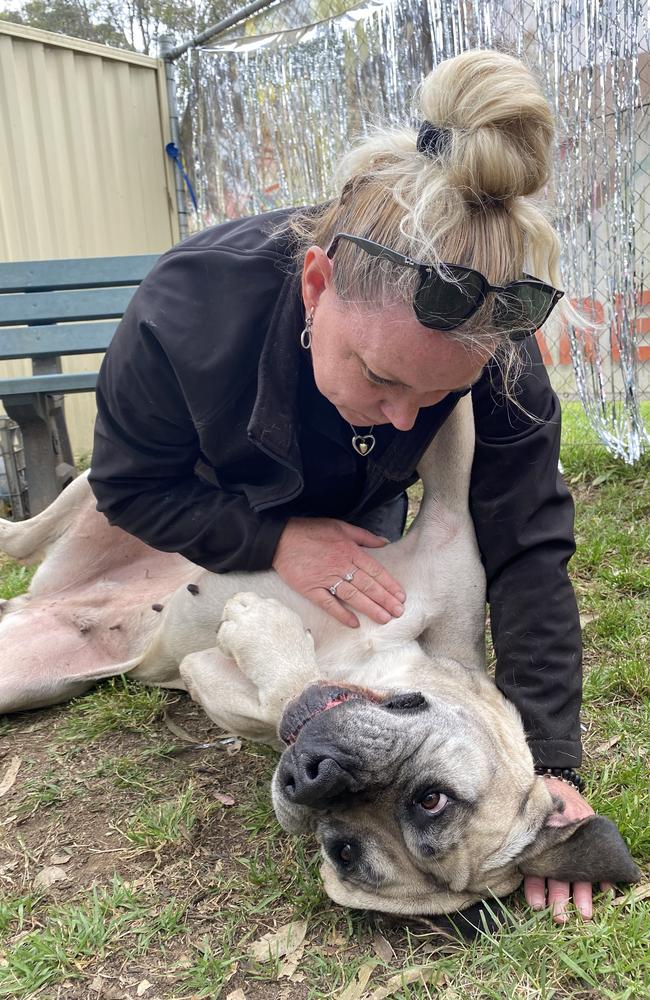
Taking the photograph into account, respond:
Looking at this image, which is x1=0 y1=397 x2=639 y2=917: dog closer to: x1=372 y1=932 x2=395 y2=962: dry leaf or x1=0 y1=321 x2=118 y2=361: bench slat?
x1=372 y1=932 x2=395 y2=962: dry leaf

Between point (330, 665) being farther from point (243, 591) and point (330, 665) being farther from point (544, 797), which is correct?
point (544, 797)

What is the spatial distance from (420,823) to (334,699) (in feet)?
1.27

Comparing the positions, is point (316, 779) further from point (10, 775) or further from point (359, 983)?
point (10, 775)

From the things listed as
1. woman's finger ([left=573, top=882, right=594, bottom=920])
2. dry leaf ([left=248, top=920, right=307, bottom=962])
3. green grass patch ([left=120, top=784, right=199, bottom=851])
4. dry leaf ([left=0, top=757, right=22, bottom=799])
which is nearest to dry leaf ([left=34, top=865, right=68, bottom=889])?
green grass patch ([left=120, top=784, right=199, bottom=851])

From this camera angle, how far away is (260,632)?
8.63ft

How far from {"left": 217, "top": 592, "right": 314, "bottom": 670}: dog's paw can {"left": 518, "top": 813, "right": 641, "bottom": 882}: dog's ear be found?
2.85ft

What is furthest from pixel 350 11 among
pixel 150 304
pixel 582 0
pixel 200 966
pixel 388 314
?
pixel 200 966

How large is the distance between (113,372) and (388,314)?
3.53ft

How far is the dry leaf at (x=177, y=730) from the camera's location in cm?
304

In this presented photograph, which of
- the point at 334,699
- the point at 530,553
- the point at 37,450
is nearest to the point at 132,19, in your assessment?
the point at 37,450

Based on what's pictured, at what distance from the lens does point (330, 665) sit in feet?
8.82

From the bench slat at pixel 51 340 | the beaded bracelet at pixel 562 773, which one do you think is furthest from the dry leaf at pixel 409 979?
the bench slat at pixel 51 340

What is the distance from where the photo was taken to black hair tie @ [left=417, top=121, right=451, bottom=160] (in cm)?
206

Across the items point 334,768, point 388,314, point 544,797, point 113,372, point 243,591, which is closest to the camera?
point 334,768
